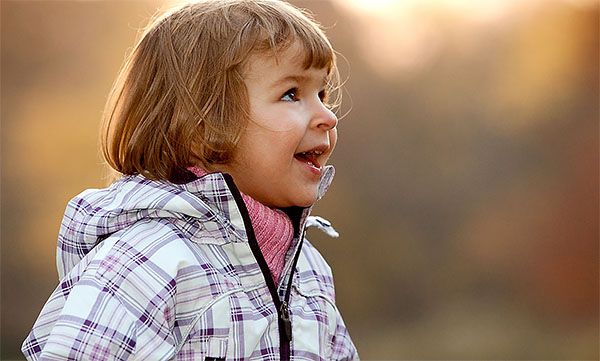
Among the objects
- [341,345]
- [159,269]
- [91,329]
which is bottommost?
[91,329]

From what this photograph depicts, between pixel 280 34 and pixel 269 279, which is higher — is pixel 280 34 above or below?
above

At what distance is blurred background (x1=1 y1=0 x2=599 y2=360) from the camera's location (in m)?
6.35

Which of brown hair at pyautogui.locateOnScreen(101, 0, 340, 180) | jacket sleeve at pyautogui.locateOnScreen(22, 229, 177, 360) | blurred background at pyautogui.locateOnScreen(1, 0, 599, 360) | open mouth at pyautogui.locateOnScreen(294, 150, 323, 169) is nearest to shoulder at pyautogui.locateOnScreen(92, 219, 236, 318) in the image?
jacket sleeve at pyautogui.locateOnScreen(22, 229, 177, 360)

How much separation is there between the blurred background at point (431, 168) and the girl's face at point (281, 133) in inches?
184

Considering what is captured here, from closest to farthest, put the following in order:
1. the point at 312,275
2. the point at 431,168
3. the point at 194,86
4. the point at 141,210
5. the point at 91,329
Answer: the point at 91,329 → the point at 141,210 → the point at 194,86 → the point at 312,275 → the point at 431,168

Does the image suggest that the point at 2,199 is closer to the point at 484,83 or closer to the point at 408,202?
the point at 408,202

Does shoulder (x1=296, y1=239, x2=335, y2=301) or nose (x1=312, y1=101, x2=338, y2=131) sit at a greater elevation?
nose (x1=312, y1=101, x2=338, y2=131)

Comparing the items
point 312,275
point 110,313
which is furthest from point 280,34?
point 110,313

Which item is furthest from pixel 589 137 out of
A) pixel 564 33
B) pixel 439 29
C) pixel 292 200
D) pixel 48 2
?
pixel 292 200

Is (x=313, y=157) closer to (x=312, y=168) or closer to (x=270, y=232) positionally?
(x=312, y=168)

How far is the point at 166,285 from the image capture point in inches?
53.4

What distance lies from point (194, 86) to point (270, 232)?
0.86 feet

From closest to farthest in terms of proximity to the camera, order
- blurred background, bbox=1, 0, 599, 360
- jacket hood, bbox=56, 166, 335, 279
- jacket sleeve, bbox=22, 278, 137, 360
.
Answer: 1. jacket sleeve, bbox=22, 278, 137, 360
2. jacket hood, bbox=56, 166, 335, 279
3. blurred background, bbox=1, 0, 599, 360

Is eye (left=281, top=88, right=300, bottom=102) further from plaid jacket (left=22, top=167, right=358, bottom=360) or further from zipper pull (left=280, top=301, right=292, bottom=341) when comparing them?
zipper pull (left=280, top=301, right=292, bottom=341)
